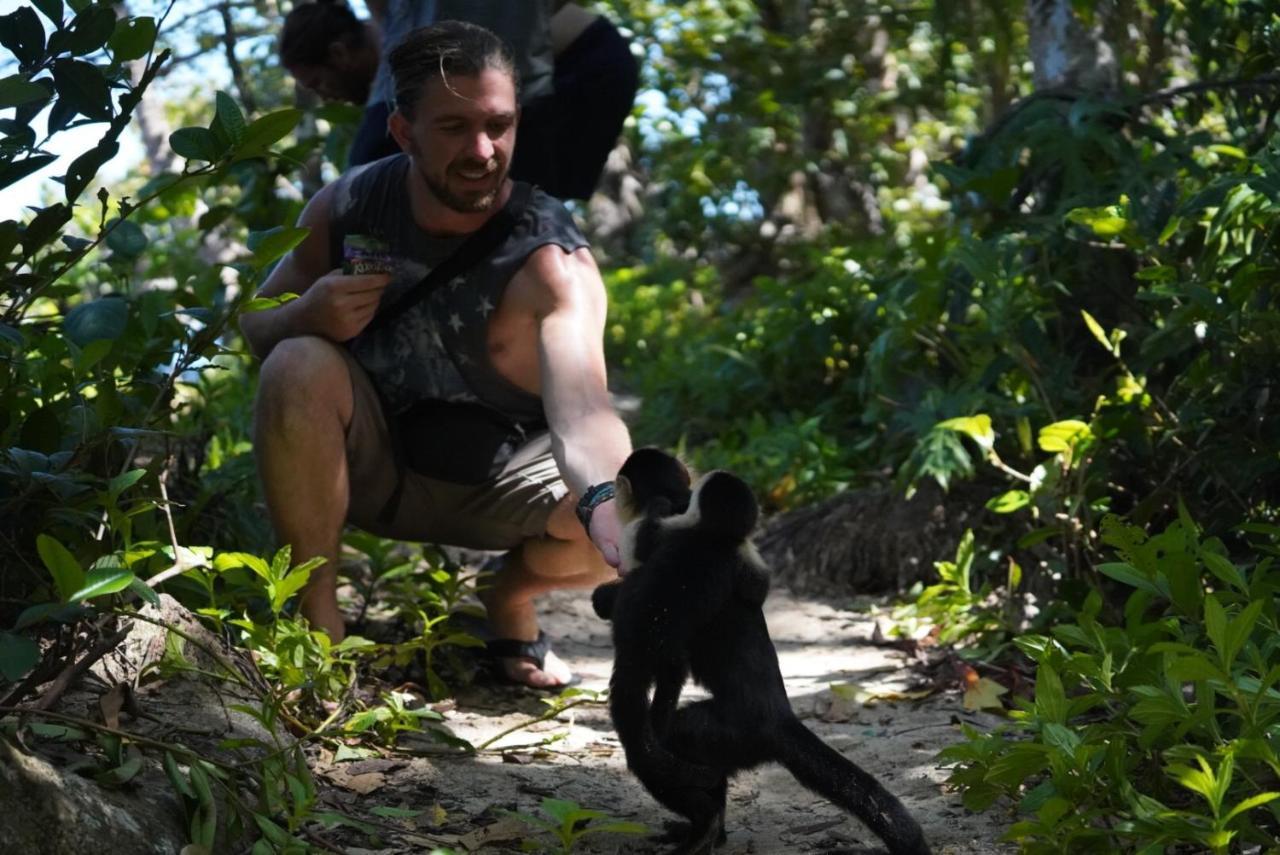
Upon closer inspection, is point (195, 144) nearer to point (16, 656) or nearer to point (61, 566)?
point (61, 566)

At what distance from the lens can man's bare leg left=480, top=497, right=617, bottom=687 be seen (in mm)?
4070

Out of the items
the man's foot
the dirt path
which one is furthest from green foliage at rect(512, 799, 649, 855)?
the man's foot

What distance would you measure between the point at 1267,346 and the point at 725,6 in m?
7.44

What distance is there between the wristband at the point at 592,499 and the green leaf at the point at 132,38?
1353mm

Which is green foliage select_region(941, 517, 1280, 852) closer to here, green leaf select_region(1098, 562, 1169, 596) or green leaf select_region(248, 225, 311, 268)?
green leaf select_region(1098, 562, 1169, 596)

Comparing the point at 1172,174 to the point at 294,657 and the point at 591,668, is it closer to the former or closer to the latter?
the point at 591,668

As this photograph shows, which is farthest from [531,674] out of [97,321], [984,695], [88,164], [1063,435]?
[88,164]

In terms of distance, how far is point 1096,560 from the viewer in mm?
4141

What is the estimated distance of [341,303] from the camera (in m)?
3.79

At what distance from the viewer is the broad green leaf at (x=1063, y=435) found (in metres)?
4.03

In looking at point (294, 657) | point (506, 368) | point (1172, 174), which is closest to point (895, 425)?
point (1172, 174)

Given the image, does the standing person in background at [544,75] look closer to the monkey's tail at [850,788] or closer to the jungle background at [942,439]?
the jungle background at [942,439]

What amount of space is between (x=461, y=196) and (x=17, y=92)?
1.68 meters

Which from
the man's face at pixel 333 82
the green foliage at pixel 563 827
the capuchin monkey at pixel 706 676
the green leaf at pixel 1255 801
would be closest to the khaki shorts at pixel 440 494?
the capuchin monkey at pixel 706 676
